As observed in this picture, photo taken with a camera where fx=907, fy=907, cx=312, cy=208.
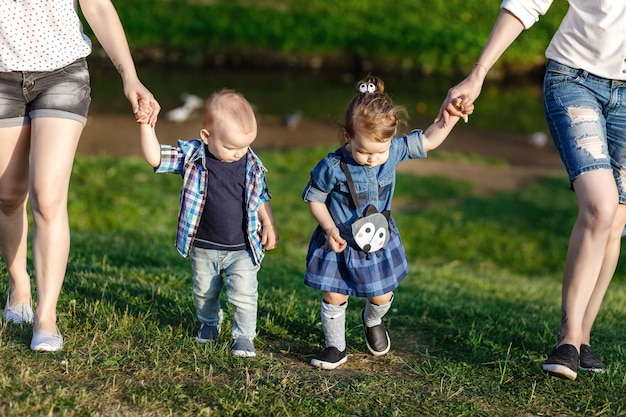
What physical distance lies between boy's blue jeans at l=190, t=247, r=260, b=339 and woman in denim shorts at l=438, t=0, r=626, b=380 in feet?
3.67

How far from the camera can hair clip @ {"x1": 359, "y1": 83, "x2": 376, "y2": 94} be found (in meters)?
3.92

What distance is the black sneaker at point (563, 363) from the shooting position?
3861mm

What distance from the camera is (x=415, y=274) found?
301 inches

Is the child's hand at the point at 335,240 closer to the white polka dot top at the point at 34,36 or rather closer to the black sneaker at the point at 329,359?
the black sneaker at the point at 329,359

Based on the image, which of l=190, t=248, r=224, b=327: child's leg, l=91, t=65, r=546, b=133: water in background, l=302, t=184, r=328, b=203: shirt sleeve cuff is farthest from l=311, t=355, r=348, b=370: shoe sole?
l=91, t=65, r=546, b=133: water in background

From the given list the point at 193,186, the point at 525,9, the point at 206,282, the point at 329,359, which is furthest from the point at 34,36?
the point at 525,9

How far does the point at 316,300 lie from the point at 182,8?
17.7 metres

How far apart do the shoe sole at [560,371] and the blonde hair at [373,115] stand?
1.20 meters

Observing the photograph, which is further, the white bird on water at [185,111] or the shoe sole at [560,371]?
the white bird on water at [185,111]

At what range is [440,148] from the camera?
14.0m

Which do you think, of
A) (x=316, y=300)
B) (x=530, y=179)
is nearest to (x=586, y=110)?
(x=316, y=300)

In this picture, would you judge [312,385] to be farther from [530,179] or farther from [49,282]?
[530,179]

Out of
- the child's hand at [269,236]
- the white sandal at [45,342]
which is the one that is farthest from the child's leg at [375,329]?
the white sandal at [45,342]

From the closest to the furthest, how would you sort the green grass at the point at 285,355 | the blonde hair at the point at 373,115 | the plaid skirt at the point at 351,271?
the green grass at the point at 285,355 < the blonde hair at the point at 373,115 < the plaid skirt at the point at 351,271
